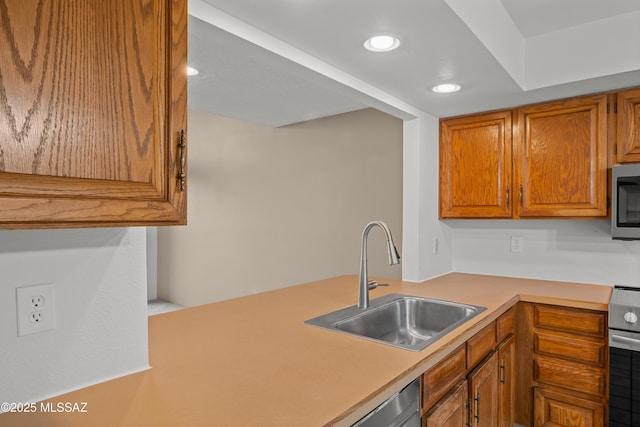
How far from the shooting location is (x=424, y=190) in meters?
2.61

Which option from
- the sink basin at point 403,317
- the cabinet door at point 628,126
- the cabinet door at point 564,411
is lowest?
the cabinet door at point 564,411

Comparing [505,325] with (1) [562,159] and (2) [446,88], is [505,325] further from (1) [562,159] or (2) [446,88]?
(2) [446,88]

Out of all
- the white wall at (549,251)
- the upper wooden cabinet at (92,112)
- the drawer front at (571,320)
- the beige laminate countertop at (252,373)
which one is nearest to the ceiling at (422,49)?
the upper wooden cabinet at (92,112)

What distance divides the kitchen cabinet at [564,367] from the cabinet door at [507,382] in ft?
0.30

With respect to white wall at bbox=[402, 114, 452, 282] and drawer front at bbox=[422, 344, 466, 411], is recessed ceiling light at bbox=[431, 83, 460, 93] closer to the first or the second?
white wall at bbox=[402, 114, 452, 282]

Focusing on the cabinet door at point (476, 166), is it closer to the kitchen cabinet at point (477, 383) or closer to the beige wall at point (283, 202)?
the beige wall at point (283, 202)

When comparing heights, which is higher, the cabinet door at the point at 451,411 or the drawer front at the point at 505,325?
the drawer front at the point at 505,325

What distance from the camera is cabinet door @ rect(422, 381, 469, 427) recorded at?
1319mm

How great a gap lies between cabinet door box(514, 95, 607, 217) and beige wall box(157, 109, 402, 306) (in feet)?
2.95

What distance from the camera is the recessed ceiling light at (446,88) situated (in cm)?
207

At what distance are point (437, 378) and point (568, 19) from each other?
6.13 ft

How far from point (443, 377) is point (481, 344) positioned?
428mm

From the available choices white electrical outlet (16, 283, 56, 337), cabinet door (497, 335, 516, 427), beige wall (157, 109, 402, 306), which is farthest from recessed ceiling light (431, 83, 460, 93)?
white electrical outlet (16, 283, 56, 337)

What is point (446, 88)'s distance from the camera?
2.11m
